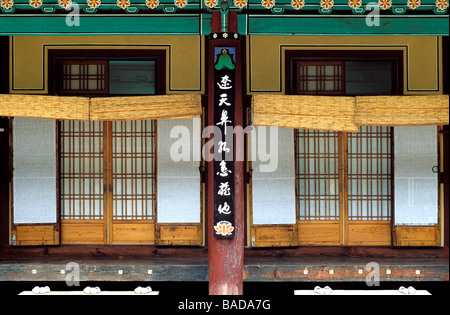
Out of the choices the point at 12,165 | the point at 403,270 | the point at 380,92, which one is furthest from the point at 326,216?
the point at 12,165

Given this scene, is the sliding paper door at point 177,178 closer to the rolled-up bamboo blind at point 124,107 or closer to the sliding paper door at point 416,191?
the rolled-up bamboo blind at point 124,107

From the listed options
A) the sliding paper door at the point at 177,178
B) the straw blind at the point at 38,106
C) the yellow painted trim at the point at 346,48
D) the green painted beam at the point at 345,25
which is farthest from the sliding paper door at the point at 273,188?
the straw blind at the point at 38,106

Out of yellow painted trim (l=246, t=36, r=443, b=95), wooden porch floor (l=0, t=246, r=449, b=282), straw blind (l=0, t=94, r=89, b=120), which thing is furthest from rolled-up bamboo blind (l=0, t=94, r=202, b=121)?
wooden porch floor (l=0, t=246, r=449, b=282)

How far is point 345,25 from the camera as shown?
5.25 metres

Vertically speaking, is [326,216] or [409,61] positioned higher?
[409,61]

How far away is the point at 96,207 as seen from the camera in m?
6.20

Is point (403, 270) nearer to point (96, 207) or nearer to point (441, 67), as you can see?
point (441, 67)

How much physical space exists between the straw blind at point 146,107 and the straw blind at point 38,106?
29cm

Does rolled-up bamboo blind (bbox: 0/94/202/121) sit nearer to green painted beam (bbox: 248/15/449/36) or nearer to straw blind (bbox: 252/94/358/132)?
straw blind (bbox: 252/94/358/132)

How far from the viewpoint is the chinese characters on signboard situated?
462 centimetres

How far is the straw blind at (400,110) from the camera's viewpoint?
5.09m

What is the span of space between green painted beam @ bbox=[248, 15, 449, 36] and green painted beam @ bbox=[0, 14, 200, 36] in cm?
91

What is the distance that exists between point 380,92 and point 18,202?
601 cm
